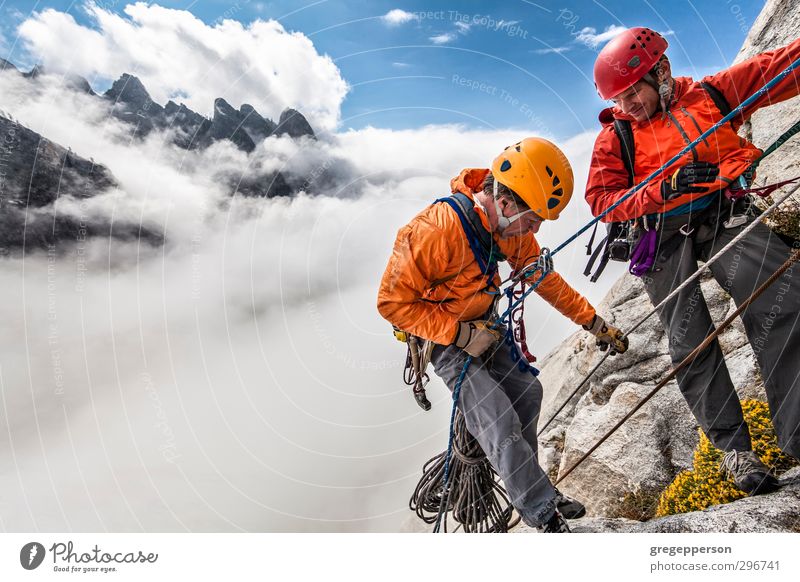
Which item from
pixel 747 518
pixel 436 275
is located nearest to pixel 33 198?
pixel 436 275

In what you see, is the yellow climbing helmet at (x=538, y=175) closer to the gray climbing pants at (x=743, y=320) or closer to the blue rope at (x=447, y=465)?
the gray climbing pants at (x=743, y=320)

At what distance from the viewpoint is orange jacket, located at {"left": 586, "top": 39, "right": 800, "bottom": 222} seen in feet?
8.01

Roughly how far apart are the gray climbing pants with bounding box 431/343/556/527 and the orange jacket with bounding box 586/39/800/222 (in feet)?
4.03

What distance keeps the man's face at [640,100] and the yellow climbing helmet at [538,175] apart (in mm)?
475

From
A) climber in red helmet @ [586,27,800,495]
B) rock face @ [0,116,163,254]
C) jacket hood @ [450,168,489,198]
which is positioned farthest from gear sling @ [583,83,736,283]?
rock face @ [0,116,163,254]

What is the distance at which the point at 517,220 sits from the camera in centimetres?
282

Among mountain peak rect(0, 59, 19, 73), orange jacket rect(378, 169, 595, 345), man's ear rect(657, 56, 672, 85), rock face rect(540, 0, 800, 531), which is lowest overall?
rock face rect(540, 0, 800, 531)

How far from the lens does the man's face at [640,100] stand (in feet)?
8.84

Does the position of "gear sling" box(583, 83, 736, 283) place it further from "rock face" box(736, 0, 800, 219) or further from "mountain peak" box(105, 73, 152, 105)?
"mountain peak" box(105, 73, 152, 105)

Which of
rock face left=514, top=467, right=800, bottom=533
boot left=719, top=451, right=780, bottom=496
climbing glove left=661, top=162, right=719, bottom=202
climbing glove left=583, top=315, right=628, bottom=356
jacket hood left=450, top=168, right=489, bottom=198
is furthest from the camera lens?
climbing glove left=583, top=315, right=628, bottom=356

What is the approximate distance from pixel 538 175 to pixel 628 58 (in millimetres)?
846

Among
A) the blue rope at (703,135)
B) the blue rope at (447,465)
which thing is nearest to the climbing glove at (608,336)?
the blue rope at (703,135)

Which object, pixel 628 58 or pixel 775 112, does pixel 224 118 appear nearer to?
pixel 628 58

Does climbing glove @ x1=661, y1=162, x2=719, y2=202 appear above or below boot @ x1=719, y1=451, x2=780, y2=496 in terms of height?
above
